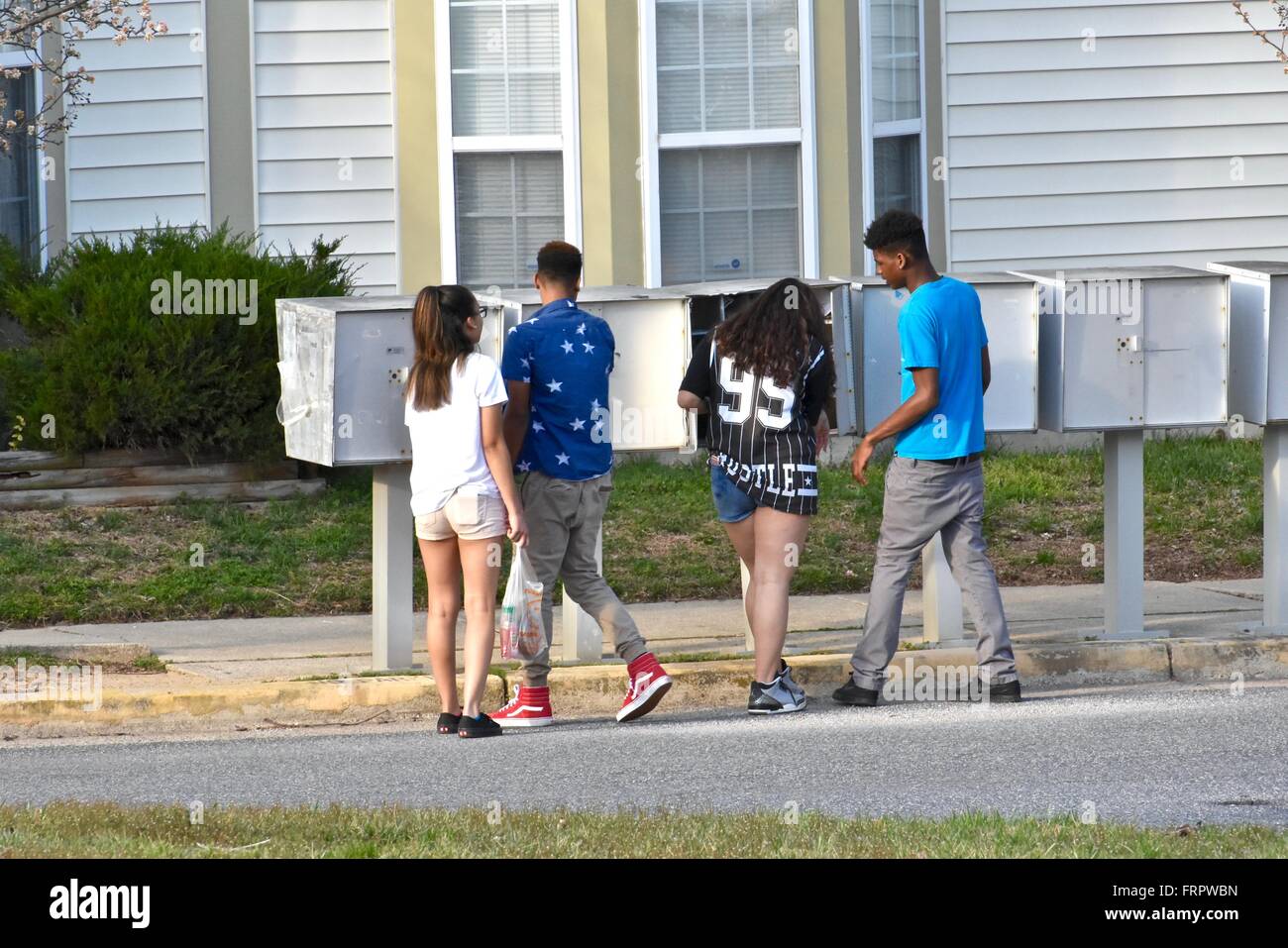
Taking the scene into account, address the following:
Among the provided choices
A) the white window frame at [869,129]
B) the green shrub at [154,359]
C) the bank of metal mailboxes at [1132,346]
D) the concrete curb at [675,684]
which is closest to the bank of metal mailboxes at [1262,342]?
the bank of metal mailboxes at [1132,346]

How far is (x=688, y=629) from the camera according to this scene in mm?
9375

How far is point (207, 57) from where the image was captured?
13336 mm

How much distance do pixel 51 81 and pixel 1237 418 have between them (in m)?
9.05

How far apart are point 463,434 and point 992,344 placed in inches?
110

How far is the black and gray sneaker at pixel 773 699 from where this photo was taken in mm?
7730

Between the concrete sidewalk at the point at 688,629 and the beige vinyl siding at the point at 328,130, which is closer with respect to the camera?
the concrete sidewalk at the point at 688,629

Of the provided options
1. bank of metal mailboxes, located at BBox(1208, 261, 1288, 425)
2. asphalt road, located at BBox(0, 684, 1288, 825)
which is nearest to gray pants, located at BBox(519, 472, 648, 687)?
asphalt road, located at BBox(0, 684, 1288, 825)

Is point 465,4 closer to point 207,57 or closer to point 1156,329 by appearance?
point 207,57

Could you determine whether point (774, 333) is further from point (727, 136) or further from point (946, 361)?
point (727, 136)

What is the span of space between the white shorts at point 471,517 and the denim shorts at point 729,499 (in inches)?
37.0

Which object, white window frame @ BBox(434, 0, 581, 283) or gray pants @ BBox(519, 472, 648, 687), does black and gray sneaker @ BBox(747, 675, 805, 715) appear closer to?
gray pants @ BBox(519, 472, 648, 687)

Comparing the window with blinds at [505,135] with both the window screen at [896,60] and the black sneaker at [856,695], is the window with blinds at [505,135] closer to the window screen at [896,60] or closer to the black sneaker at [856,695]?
the window screen at [896,60]

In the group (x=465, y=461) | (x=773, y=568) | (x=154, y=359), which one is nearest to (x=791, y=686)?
(x=773, y=568)

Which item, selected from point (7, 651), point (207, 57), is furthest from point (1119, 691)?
point (207, 57)
